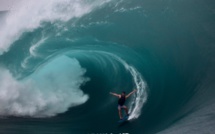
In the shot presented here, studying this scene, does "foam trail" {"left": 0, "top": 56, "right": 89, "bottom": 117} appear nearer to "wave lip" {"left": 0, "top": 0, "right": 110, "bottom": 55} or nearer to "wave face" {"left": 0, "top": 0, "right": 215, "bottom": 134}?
"wave face" {"left": 0, "top": 0, "right": 215, "bottom": 134}

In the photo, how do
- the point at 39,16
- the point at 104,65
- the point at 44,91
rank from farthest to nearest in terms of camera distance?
1. the point at 39,16
2. the point at 104,65
3. the point at 44,91

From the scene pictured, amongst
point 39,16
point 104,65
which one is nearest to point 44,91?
point 104,65

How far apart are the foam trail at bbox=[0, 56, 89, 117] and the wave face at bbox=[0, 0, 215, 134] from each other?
0.05 meters

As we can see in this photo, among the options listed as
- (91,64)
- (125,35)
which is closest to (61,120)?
(91,64)

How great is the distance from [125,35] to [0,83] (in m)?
6.76

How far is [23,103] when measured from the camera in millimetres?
12375

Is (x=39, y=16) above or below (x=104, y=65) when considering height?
above

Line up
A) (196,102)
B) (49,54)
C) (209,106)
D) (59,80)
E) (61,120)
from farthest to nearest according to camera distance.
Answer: (49,54), (59,80), (61,120), (196,102), (209,106)

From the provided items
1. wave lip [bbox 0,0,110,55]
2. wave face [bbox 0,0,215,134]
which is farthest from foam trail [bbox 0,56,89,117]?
wave lip [bbox 0,0,110,55]

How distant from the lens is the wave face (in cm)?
1026

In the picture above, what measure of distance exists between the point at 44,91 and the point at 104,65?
3.22 meters

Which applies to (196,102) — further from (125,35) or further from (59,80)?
(59,80)

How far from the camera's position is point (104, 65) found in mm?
13594

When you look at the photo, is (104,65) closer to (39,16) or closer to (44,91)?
(44,91)
